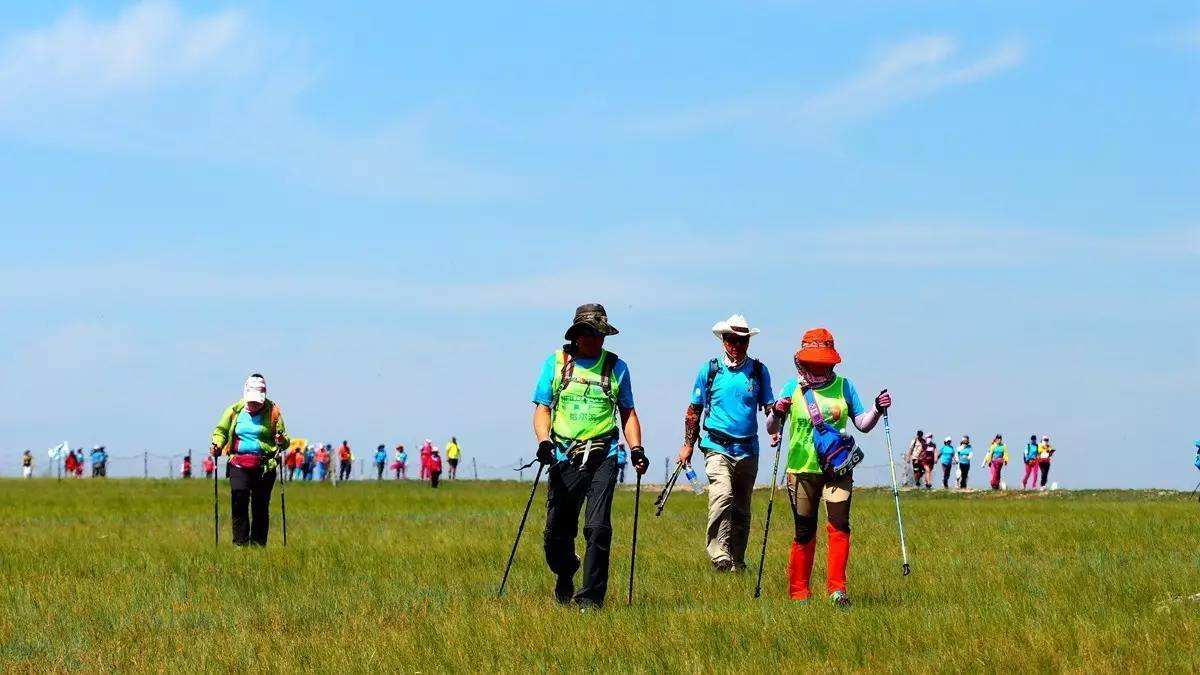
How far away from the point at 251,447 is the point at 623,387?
7.48 m

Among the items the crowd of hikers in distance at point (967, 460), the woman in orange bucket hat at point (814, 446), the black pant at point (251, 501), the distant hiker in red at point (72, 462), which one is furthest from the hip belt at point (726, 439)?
the distant hiker in red at point (72, 462)

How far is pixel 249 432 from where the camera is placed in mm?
18156

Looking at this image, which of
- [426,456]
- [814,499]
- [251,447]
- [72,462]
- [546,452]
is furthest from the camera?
[72,462]

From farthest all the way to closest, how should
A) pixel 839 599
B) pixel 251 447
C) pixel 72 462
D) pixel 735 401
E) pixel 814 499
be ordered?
1. pixel 72 462
2. pixel 251 447
3. pixel 735 401
4. pixel 814 499
5. pixel 839 599

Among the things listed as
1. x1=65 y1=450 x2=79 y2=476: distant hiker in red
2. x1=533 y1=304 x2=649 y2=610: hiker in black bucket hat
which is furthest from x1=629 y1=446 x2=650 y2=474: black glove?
x1=65 y1=450 x2=79 y2=476: distant hiker in red

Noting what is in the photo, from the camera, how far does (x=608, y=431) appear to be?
1168cm

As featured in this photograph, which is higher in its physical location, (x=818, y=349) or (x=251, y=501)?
(x=818, y=349)

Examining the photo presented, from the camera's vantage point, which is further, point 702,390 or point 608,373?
point 702,390

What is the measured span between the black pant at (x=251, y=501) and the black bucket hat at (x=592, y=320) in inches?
293

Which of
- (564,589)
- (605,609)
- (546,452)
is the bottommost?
(605,609)

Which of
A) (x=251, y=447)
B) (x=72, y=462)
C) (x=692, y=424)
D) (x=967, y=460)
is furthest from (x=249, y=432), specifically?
(x=72, y=462)

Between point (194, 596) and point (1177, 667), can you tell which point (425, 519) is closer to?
point (194, 596)

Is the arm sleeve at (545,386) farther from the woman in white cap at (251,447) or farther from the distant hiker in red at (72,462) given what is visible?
the distant hiker in red at (72,462)

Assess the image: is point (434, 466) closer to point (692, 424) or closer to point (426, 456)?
point (426, 456)
